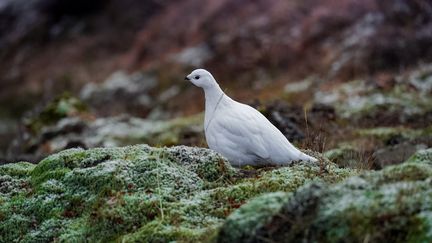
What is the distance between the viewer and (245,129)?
396 inches

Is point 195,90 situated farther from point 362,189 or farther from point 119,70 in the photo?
point 362,189

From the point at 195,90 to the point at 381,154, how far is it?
66.3 ft

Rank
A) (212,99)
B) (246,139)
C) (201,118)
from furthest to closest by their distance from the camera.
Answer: (201,118) < (212,99) < (246,139)

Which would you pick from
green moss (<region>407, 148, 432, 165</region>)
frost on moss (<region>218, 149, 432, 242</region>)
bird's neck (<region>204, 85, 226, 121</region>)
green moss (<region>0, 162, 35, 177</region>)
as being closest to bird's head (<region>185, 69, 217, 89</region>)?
bird's neck (<region>204, 85, 226, 121</region>)

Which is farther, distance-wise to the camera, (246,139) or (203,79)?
(203,79)

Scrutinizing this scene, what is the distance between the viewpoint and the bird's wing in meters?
9.86

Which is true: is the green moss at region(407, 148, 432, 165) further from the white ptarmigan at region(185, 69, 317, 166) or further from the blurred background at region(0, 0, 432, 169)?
the blurred background at region(0, 0, 432, 169)

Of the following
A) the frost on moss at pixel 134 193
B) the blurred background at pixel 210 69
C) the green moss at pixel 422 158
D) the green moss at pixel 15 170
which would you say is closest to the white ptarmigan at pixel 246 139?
the frost on moss at pixel 134 193

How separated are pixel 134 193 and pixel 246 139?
2307 mm

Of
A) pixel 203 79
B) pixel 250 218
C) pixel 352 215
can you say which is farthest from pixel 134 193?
pixel 203 79

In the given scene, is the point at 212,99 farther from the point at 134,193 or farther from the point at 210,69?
the point at 210,69

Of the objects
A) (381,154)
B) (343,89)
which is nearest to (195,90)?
(343,89)

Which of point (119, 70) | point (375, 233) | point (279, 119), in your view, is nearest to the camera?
point (375, 233)

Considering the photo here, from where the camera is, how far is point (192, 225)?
7590 millimetres
